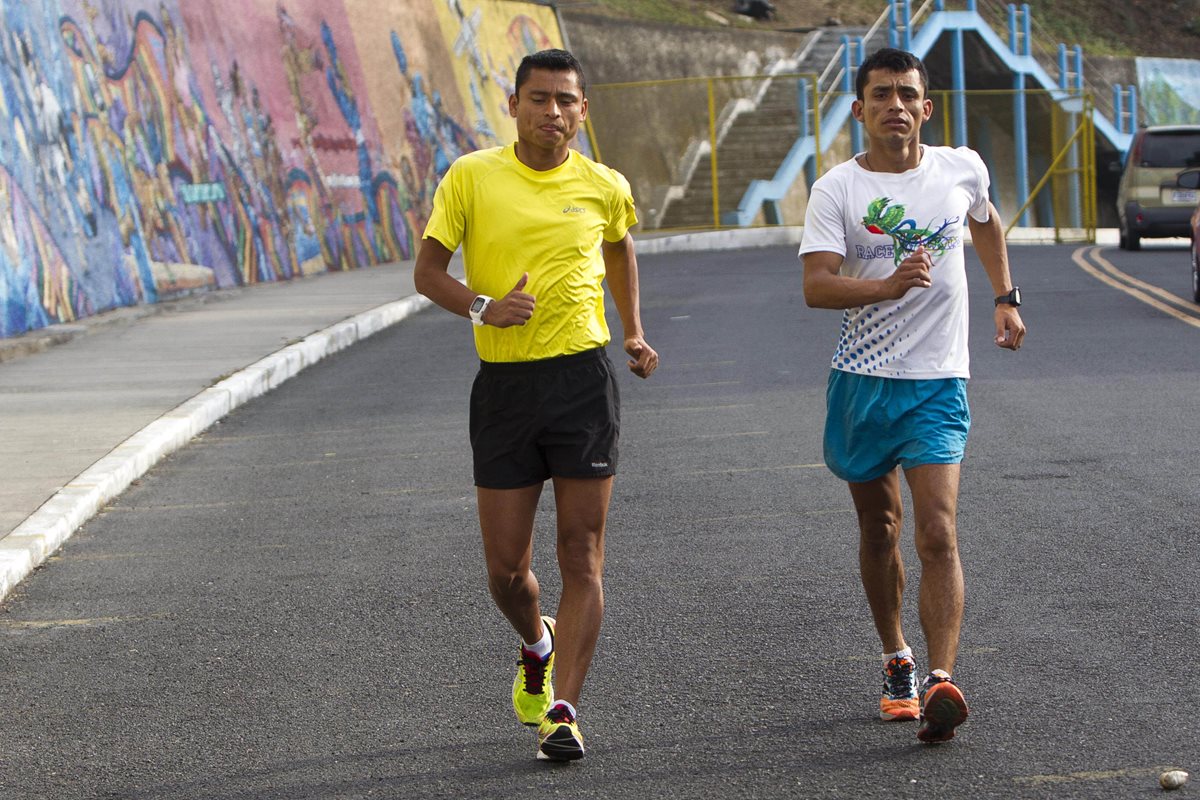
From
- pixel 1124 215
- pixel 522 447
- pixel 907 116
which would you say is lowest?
pixel 1124 215

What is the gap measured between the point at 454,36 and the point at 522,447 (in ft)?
95.3

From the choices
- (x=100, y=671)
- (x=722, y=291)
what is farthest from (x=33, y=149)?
(x=100, y=671)

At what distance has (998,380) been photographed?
1216 centimetres

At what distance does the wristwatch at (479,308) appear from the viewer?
4.65 meters

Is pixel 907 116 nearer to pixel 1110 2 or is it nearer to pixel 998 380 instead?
pixel 998 380

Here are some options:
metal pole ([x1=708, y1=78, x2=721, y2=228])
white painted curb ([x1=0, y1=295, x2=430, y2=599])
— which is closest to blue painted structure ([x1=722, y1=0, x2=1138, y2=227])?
metal pole ([x1=708, y1=78, x2=721, y2=228])

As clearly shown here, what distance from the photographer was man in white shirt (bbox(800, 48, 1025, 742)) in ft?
15.8

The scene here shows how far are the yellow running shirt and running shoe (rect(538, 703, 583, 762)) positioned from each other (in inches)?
37.3

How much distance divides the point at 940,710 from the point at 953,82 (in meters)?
33.8

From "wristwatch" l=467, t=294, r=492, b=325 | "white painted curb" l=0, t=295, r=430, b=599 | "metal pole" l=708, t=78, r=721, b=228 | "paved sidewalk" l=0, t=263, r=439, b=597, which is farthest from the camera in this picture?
"metal pole" l=708, t=78, r=721, b=228

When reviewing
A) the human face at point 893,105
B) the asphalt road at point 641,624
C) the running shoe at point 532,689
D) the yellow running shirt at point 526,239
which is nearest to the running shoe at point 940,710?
the asphalt road at point 641,624

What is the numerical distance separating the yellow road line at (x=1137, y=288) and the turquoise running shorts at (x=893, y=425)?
1093 cm

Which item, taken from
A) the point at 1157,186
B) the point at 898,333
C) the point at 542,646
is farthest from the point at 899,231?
the point at 1157,186

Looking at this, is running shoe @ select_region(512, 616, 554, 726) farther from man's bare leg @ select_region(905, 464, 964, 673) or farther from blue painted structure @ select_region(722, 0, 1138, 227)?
blue painted structure @ select_region(722, 0, 1138, 227)
